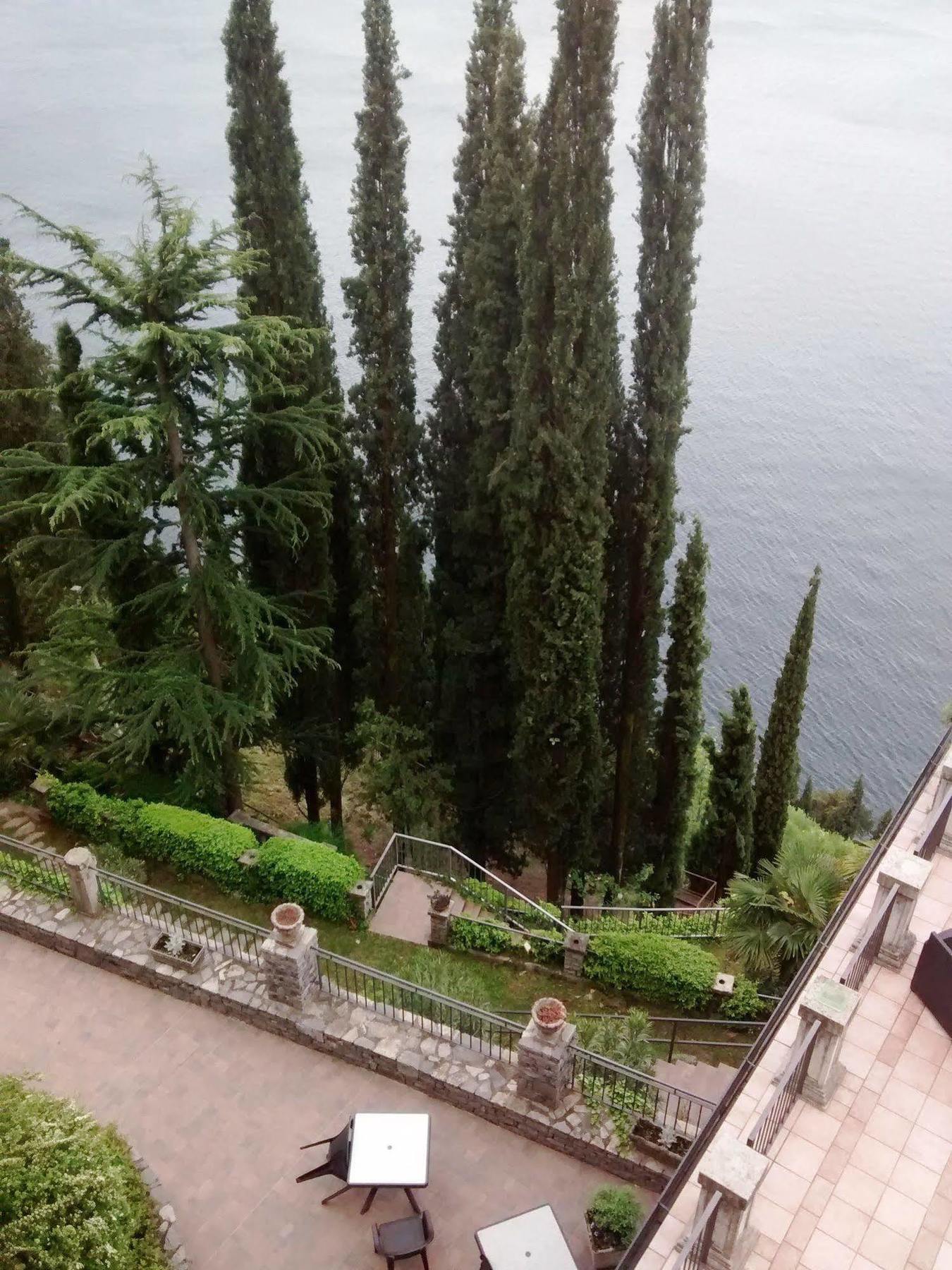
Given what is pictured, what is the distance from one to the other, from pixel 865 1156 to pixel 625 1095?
3.05m

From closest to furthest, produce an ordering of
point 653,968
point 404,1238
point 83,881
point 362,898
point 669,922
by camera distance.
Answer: point 404,1238 < point 83,881 < point 362,898 < point 653,968 < point 669,922

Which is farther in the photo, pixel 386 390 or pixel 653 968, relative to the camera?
pixel 386 390

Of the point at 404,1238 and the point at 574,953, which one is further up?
the point at 404,1238

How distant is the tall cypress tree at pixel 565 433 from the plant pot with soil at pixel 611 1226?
993cm

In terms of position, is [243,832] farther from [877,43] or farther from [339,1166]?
[877,43]

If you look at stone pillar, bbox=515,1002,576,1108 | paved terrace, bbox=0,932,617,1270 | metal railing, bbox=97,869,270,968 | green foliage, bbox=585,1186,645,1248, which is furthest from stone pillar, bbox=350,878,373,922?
green foliage, bbox=585,1186,645,1248

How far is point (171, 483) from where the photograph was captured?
44.8ft

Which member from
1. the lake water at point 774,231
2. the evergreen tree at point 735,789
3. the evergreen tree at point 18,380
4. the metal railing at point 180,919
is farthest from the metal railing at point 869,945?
the evergreen tree at point 18,380

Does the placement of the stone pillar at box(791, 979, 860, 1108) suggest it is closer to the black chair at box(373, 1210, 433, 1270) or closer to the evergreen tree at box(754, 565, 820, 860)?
the black chair at box(373, 1210, 433, 1270)

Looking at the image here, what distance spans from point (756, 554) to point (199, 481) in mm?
52818

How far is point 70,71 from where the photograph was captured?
11969 cm

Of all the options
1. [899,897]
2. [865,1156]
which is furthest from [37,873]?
[899,897]

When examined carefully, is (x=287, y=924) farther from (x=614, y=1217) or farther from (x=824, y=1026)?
(x=824, y=1026)

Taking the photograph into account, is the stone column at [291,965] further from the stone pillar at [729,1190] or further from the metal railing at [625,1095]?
the stone pillar at [729,1190]
